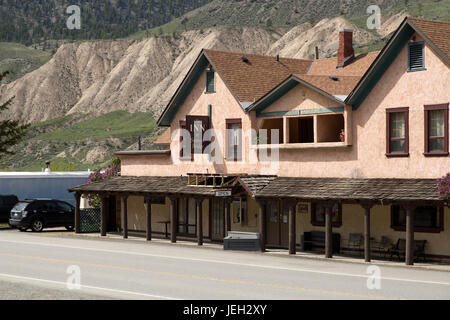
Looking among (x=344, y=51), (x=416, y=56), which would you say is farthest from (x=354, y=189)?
(x=344, y=51)

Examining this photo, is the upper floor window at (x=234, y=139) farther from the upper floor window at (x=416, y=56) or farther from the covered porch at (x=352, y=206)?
the upper floor window at (x=416, y=56)

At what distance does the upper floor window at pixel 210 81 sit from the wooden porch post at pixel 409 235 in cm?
1384

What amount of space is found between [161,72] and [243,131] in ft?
408

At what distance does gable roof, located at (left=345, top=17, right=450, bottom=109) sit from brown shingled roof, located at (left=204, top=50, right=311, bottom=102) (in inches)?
289

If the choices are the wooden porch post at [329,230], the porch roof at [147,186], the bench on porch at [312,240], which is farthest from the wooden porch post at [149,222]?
the wooden porch post at [329,230]

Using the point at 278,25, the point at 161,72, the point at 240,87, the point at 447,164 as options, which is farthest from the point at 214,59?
the point at 278,25

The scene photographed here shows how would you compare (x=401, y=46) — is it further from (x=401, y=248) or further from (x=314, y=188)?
(x=401, y=248)

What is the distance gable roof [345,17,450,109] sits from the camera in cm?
2908

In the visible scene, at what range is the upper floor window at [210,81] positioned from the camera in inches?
1532

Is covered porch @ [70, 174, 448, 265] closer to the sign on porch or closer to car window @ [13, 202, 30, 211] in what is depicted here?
the sign on porch

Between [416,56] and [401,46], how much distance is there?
75cm

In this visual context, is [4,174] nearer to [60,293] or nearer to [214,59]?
[214,59]

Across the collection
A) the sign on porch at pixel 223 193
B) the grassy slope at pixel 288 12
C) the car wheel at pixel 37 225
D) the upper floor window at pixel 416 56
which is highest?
the grassy slope at pixel 288 12

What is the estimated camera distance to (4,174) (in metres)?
53.7
